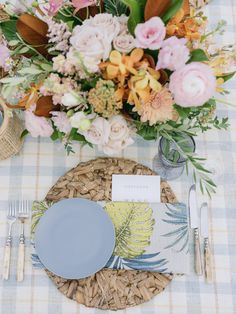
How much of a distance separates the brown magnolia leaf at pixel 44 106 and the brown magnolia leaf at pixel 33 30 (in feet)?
0.38

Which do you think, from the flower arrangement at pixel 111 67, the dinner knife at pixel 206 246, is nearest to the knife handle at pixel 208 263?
the dinner knife at pixel 206 246

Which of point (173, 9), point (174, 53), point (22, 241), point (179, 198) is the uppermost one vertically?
point (173, 9)

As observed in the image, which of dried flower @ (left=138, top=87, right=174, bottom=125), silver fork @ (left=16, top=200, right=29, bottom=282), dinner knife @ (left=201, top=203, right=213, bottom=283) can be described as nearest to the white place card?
dinner knife @ (left=201, top=203, right=213, bottom=283)

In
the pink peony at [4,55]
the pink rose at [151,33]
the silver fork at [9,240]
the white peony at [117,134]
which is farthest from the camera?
the silver fork at [9,240]

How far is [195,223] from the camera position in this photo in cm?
113

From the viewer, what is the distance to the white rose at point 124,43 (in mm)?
807

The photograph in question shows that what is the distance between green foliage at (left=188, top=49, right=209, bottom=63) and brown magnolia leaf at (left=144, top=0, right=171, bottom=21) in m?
0.10

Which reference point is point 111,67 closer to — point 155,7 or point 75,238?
point 155,7

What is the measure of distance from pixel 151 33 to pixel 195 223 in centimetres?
55

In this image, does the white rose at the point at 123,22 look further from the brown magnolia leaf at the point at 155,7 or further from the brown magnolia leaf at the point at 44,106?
the brown magnolia leaf at the point at 44,106

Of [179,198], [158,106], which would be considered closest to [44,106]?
[158,106]

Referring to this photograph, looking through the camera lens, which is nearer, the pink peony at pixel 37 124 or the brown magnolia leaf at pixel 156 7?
the brown magnolia leaf at pixel 156 7

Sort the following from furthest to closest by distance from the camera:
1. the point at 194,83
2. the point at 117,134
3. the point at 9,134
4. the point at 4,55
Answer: the point at 9,134, the point at 4,55, the point at 117,134, the point at 194,83

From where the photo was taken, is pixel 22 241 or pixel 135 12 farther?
pixel 22 241
